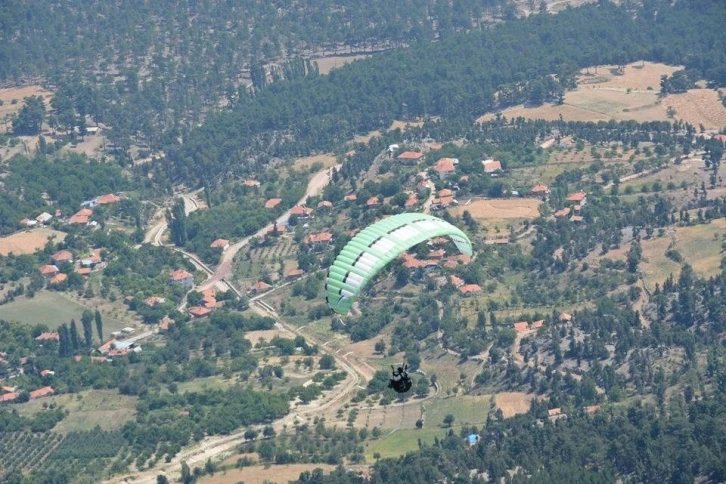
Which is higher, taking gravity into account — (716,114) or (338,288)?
(338,288)

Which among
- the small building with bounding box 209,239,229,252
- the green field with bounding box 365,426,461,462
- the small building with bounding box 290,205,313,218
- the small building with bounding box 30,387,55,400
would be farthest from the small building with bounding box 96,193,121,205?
the green field with bounding box 365,426,461,462

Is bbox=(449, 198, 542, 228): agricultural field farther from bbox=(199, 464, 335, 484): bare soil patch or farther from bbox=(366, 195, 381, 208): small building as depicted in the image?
bbox=(199, 464, 335, 484): bare soil patch

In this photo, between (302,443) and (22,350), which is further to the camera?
(22,350)

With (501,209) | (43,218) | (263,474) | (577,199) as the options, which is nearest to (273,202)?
(43,218)

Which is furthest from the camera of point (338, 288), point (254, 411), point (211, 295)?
point (211, 295)

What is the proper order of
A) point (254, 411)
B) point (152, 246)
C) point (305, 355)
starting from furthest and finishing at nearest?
point (152, 246) < point (305, 355) < point (254, 411)

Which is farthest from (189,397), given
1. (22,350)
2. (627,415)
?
(627,415)

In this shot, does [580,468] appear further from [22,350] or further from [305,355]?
[22,350]
